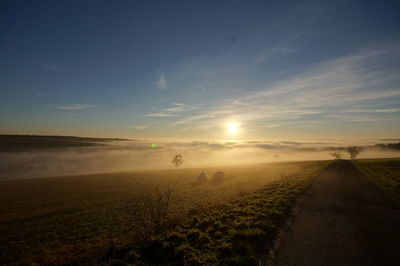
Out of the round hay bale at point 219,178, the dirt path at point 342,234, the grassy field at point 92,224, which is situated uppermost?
the dirt path at point 342,234

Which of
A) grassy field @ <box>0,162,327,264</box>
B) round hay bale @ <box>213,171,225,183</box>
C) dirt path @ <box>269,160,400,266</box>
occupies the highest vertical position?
dirt path @ <box>269,160,400,266</box>

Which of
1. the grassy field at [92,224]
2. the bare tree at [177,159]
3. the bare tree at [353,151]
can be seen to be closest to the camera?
the grassy field at [92,224]

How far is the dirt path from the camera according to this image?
793cm

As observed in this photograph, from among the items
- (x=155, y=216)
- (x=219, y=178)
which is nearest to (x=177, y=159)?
(x=219, y=178)

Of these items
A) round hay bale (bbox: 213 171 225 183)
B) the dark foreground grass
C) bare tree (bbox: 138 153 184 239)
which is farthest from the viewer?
round hay bale (bbox: 213 171 225 183)

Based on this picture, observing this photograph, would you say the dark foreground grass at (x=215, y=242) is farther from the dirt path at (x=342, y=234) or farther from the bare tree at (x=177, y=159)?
the bare tree at (x=177, y=159)

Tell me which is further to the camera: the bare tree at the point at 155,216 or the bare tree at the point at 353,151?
the bare tree at the point at 353,151

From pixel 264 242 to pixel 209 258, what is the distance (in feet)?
10.7

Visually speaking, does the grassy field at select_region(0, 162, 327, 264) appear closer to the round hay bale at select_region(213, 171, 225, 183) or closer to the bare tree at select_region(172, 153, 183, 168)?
the round hay bale at select_region(213, 171, 225, 183)

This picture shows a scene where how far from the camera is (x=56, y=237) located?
17125 mm

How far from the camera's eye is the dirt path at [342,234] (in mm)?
7930

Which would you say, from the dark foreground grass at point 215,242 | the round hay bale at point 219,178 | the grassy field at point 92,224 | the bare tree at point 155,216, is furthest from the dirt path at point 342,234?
the round hay bale at point 219,178

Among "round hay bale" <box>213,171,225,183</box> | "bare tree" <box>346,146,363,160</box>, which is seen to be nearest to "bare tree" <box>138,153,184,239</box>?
"round hay bale" <box>213,171,225,183</box>

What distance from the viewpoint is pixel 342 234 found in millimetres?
10109
